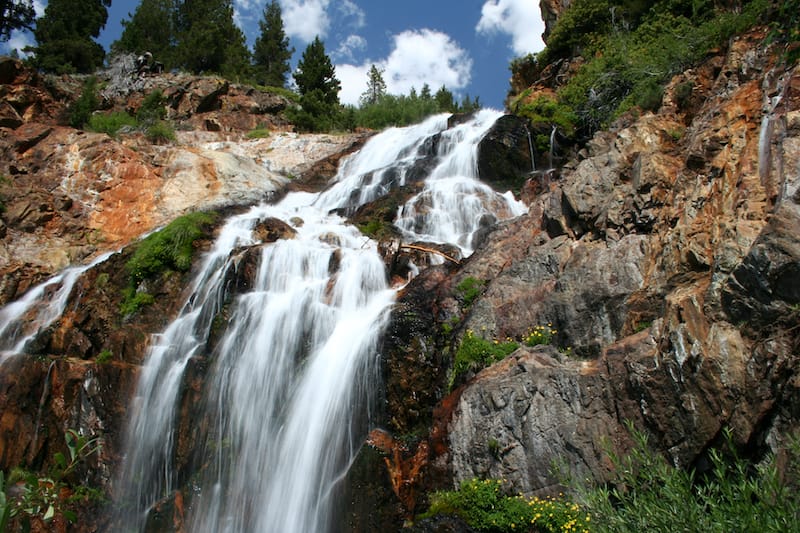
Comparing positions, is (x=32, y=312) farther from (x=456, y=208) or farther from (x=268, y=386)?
(x=456, y=208)

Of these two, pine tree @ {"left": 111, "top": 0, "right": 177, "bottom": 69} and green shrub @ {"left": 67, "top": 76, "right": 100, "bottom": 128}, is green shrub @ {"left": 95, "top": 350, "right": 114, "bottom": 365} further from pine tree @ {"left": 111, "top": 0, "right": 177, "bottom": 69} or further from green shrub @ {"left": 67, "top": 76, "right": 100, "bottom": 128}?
pine tree @ {"left": 111, "top": 0, "right": 177, "bottom": 69}

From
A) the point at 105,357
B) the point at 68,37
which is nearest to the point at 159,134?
the point at 68,37

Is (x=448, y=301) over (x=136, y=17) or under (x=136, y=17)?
under

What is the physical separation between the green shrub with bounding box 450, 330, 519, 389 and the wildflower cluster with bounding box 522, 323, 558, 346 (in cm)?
24

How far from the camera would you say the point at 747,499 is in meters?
3.80

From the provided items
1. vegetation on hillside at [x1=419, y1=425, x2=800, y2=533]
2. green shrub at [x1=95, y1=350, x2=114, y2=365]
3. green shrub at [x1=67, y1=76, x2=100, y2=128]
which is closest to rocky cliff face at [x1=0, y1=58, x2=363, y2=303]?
green shrub at [x1=67, y1=76, x2=100, y2=128]

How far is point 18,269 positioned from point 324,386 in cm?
1208

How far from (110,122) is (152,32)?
19.7 meters

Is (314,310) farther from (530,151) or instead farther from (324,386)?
(530,151)

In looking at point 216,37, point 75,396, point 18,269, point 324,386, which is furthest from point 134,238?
point 216,37

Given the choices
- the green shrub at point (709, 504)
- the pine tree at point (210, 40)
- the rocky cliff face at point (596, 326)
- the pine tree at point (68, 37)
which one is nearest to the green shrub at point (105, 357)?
the rocky cliff face at point (596, 326)

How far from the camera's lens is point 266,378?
33.5 feet

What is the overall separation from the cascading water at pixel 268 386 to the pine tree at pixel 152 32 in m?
28.5

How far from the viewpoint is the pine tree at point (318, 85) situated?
3102cm
